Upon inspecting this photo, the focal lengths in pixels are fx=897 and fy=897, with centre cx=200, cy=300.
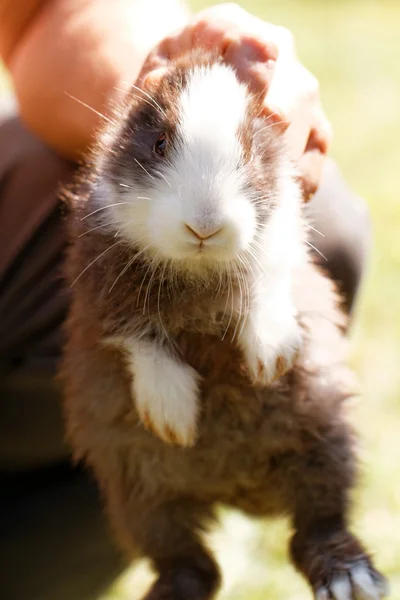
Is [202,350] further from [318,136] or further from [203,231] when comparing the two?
[318,136]

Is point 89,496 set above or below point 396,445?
below

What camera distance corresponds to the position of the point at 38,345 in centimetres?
170

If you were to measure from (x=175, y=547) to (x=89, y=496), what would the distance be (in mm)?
770

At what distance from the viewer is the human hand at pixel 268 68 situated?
4.09ft

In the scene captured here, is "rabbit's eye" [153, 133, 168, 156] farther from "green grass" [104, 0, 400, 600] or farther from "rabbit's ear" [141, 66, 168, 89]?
"green grass" [104, 0, 400, 600]

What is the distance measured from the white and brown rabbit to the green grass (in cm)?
13

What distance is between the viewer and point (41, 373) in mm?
1688

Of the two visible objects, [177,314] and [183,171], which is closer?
[183,171]

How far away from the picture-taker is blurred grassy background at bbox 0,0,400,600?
1.97m

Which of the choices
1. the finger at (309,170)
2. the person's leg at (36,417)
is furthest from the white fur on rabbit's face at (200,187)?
the person's leg at (36,417)

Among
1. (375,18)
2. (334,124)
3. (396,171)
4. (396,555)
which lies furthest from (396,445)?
(375,18)

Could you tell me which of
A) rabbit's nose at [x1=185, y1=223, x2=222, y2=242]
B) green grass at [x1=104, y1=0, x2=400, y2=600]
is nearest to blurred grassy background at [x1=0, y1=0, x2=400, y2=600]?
green grass at [x1=104, y1=0, x2=400, y2=600]

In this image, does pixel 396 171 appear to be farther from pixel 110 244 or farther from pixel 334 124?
pixel 110 244

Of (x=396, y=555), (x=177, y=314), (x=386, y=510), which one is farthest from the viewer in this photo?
(x=386, y=510)
